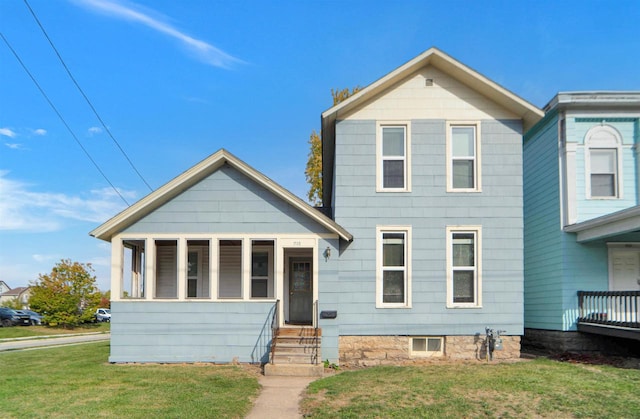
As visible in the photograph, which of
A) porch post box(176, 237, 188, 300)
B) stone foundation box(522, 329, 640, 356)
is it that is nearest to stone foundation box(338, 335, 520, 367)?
stone foundation box(522, 329, 640, 356)

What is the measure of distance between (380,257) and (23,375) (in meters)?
8.30

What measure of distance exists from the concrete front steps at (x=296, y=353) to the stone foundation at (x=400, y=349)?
0.89 m

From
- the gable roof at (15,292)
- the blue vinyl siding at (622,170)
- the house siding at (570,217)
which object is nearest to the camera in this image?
the house siding at (570,217)

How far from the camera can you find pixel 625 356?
42.1 ft

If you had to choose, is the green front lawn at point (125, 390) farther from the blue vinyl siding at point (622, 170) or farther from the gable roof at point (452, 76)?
the blue vinyl siding at point (622, 170)

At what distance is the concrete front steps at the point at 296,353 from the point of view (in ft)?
34.6

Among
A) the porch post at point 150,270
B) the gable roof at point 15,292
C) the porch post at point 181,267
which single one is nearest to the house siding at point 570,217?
the porch post at point 181,267

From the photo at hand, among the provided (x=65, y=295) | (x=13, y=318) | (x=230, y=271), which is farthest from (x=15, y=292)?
(x=230, y=271)

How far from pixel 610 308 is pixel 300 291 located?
7813 millimetres

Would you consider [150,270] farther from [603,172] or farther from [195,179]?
[603,172]

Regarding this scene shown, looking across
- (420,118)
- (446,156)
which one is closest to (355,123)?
(420,118)

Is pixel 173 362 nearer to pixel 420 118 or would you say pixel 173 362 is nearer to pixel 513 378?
pixel 513 378

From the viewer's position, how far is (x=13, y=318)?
32219mm

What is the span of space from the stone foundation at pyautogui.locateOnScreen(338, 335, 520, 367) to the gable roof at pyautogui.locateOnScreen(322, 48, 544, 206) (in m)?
5.48
